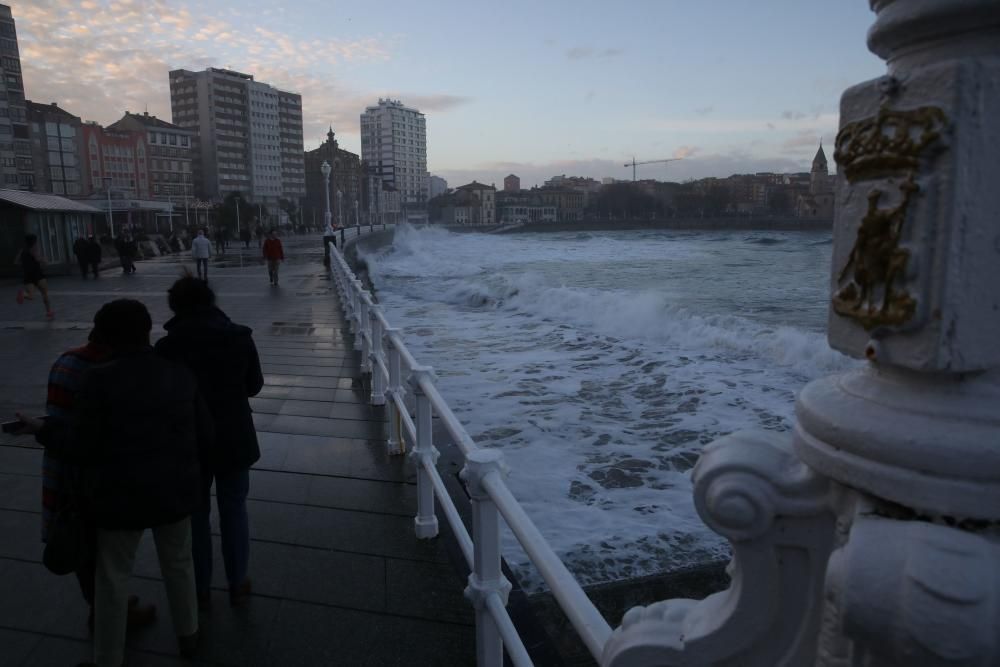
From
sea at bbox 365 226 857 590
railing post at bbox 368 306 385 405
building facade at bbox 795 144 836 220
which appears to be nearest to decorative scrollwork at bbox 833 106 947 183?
sea at bbox 365 226 857 590

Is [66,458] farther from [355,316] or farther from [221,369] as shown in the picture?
[355,316]

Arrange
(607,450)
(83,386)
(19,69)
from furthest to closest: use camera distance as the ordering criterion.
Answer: (19,69), (607,450), (83,386)

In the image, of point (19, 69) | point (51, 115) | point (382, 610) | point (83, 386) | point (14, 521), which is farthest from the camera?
point (51, 115)

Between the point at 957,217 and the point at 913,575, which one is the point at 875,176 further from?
the point at 913,575

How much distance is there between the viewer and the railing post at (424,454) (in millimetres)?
3734

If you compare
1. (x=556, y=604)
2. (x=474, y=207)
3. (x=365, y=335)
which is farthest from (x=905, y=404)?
(x=474, y=207)

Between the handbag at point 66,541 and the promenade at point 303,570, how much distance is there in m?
0.59

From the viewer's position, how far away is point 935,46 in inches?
36.5

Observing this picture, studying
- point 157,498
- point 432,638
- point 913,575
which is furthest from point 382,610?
point 913,575

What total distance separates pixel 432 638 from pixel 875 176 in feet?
8.99

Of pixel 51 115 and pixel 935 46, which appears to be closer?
pixel 935 46

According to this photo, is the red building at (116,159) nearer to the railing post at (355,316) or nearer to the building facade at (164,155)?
the building facade at (164,155)

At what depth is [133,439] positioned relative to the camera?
2.65 meters

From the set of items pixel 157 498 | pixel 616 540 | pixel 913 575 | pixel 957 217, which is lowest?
pixel 616 540
